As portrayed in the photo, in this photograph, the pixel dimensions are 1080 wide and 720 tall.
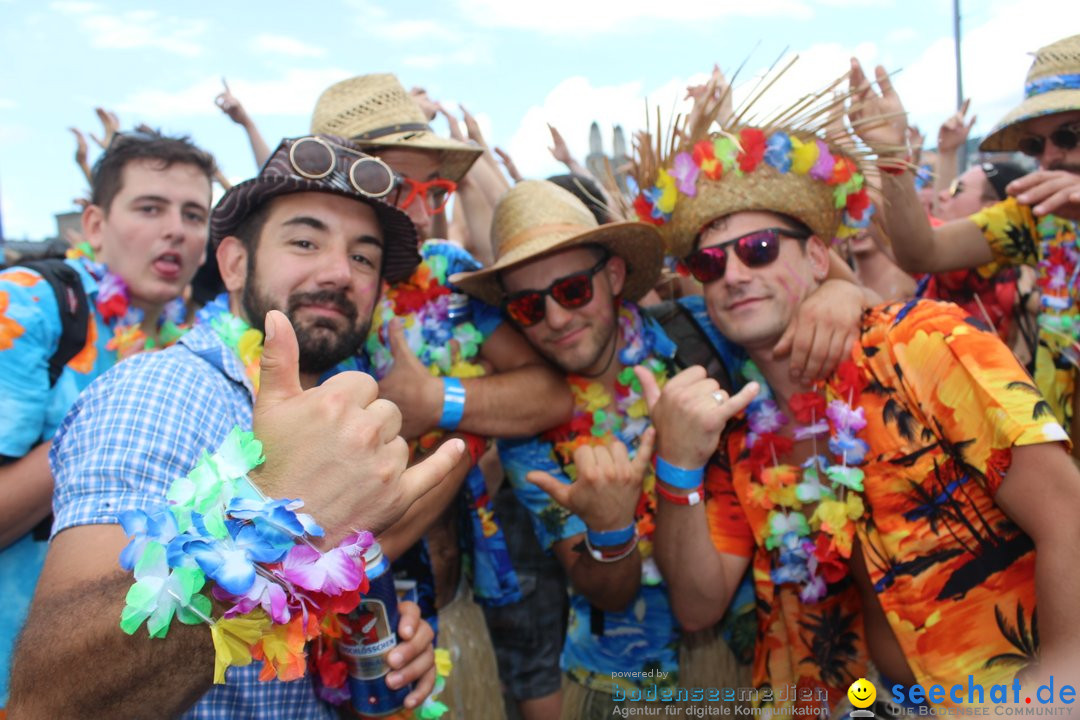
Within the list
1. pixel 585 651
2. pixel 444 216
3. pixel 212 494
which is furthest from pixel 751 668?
pixel 444 216

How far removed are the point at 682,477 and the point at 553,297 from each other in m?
0.80

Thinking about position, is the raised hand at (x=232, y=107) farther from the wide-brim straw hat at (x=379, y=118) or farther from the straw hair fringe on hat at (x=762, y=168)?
the straw hair fringe on hat at (x=762, y=168)

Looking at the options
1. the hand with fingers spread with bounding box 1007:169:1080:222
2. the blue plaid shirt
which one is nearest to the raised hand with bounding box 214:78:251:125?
the blue plaid shirt

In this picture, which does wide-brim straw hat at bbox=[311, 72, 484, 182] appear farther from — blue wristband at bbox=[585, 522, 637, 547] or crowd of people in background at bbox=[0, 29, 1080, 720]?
blue wristband at bbox=[585, 522, 637, 547]

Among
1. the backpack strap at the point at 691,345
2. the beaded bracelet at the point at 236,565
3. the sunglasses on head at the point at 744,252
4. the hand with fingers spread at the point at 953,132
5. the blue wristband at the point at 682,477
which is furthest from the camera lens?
the hand with fingers spread at the point at 953,132

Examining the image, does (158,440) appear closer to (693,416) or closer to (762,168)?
(693,416)

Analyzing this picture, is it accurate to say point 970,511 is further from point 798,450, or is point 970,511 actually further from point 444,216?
point 444,216

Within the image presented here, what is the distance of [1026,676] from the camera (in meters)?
1.70

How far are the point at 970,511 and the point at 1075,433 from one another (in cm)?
140

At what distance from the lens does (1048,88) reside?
9.33ft

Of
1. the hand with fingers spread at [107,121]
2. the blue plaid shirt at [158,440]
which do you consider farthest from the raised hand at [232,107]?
the blue plaid shirt at [158,440]

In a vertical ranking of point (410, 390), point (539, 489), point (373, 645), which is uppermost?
point (410, 390)

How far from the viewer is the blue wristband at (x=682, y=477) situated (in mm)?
2127

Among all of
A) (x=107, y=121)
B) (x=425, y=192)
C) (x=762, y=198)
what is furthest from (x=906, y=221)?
(x=107, y=121)
